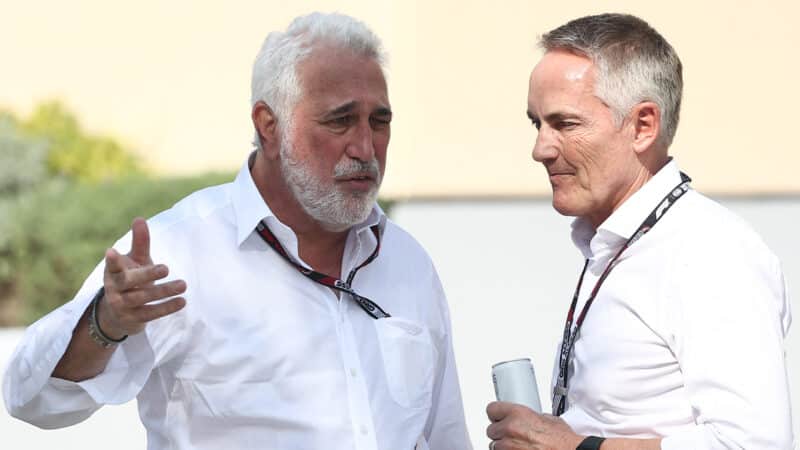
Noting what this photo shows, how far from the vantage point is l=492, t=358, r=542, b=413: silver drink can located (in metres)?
2.91

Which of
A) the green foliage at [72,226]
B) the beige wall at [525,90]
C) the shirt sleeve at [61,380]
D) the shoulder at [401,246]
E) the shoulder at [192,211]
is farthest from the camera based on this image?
the green foliage at [72,226]

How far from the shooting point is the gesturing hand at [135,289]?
264cm

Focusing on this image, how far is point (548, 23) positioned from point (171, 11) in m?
4.88

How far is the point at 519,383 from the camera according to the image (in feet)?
9.56

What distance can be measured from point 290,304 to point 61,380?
2.02ft

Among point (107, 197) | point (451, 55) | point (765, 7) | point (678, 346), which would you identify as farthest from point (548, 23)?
point (678, 346)

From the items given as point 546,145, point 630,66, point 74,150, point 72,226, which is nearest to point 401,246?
point 546,145

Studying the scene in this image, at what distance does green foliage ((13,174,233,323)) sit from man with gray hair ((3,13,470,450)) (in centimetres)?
659

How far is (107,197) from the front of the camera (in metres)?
9.94

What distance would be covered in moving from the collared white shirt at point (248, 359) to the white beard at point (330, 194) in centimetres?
10

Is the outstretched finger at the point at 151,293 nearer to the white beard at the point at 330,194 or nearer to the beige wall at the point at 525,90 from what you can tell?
the white beard at the point at 330,194

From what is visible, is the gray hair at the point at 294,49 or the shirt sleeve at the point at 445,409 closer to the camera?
the gray hair at the point at 294,49

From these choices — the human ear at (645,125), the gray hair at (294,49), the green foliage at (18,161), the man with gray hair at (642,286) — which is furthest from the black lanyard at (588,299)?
the green foliage at (18,161)

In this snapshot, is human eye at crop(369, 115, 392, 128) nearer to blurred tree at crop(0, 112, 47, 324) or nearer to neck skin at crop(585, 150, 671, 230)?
neck skin at crop(585, 150, 671, 230)
